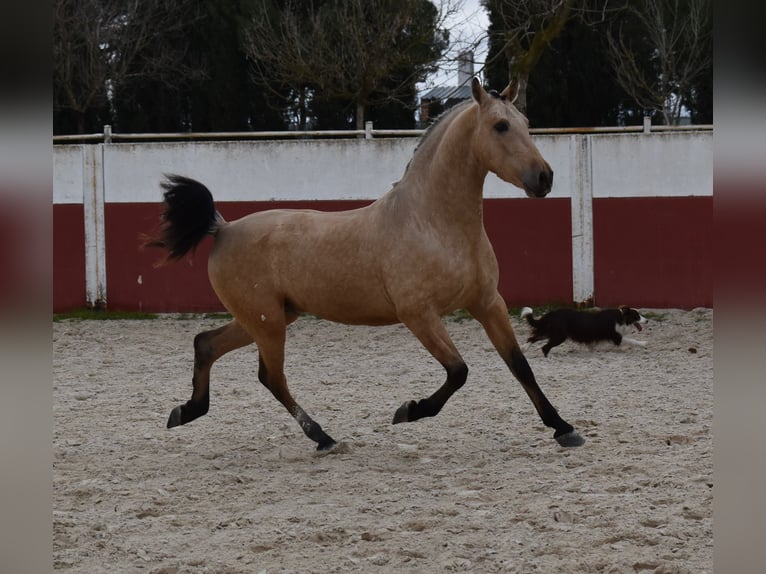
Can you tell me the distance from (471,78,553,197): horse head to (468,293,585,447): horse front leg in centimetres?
64

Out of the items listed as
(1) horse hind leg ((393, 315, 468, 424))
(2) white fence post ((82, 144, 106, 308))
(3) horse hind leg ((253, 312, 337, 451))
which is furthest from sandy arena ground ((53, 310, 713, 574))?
(2) white fence post ((82, 144, 106, 308))

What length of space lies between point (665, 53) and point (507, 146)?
17.9 meters

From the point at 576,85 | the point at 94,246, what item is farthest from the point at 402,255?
the point at 576,85

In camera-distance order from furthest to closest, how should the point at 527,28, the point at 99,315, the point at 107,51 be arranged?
the point at 107,51
the point at 527,28
the point at 99,315

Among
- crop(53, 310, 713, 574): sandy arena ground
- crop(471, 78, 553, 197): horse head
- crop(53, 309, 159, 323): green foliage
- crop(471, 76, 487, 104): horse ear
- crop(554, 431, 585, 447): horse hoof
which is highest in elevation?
crop(471, 76, 487, 104): horse ear

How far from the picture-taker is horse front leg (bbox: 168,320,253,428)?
5285 millimetres

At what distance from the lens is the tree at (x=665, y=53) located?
2088 cm

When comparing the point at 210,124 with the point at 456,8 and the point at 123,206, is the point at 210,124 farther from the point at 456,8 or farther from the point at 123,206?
the point at 123,206

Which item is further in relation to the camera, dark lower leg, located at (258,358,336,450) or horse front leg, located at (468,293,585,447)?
dark lower leg, located at (258,358,336,450)

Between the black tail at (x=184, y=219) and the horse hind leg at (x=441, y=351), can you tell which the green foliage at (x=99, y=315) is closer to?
the black tail at (x=184, y=219)

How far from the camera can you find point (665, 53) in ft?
68.5

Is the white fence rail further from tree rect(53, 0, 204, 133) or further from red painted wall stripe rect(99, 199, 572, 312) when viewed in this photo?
tree rect(53, 0, 204, 133)

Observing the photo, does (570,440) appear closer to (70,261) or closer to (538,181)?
(538,181)

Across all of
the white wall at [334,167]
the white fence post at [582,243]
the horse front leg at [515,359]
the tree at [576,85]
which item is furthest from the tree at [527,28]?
the horse front leg at [515,359]
